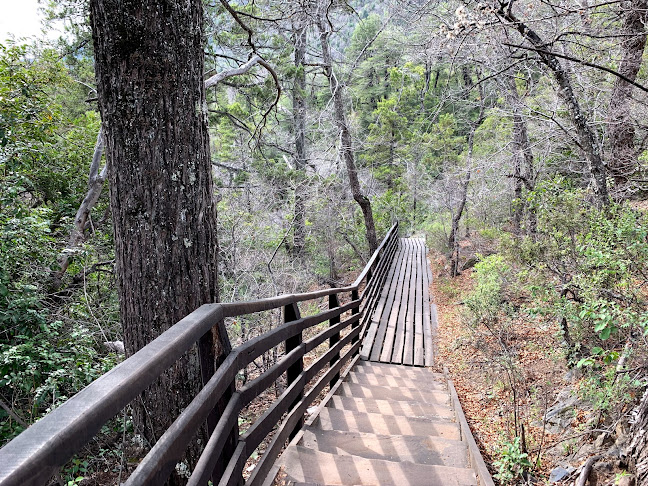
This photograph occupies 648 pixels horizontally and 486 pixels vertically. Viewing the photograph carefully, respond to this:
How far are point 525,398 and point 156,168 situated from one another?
4.67 metres

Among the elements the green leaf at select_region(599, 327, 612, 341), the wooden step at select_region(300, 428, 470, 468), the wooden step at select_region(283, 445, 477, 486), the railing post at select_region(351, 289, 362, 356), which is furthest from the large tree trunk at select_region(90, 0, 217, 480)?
the railing post at select_region(351, 289, 362, 356)

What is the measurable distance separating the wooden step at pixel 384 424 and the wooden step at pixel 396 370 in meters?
1.92

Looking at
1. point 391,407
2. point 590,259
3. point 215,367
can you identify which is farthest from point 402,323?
point 215,367

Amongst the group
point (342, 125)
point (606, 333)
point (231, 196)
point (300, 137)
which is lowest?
point (606, 333)

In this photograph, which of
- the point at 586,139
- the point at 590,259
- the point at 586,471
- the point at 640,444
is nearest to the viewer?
the point at 640,444

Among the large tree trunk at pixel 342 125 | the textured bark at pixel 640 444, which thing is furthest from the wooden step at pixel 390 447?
the large tree trunk at pixel 342 125

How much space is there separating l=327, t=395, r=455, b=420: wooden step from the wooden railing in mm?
1144

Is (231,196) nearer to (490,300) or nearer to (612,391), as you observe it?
(490,300)

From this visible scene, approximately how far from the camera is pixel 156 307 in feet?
6.27

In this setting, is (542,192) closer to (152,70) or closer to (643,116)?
(643,116)

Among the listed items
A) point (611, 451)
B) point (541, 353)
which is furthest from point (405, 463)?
point (541, 353)

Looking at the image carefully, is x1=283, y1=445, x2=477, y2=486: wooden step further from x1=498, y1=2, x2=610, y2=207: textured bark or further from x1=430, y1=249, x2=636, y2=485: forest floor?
x1=498, y1=2, x2=610, y2=207: textured bark

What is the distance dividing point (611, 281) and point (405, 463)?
2541mm

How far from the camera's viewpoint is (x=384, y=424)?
3623mm
